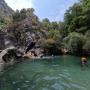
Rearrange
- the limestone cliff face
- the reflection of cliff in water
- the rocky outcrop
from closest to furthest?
the rocky outcrop → the reflection of cliff in water → the limestone cliff face

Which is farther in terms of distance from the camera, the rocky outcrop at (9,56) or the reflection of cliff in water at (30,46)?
the reflection of cliff in water at (30,46)

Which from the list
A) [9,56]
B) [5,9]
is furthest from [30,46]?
[5,9]

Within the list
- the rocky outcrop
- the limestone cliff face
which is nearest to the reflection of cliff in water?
the rocky outcrop

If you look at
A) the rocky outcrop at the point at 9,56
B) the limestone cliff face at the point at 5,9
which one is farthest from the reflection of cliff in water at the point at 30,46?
the limestone cliff face at the point at 5,9

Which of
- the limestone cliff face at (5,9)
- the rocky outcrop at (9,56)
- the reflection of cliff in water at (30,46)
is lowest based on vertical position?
the rocky outcrop at (9,56)

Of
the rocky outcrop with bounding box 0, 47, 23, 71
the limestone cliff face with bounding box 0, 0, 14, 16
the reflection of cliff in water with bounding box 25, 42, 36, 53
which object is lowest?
the rocky outcrop with bounding box 0, 47, 23, 71

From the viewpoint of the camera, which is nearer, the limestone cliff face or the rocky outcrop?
the rocky outcrop

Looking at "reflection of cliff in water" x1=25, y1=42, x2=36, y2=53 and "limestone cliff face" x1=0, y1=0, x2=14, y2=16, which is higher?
"limestone cliff face" x1=0, y1=0, x2=14, y2=16

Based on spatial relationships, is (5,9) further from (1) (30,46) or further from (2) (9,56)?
(2) (9,56)

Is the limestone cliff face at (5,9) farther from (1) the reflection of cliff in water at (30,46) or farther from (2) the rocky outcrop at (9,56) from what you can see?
(2) the rocky outcrop at (9,56)

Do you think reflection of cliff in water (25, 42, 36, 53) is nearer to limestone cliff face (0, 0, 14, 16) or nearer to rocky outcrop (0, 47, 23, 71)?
rocky outcrop (0, 47, 23, 71)

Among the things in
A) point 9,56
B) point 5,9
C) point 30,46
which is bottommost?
point 9,56

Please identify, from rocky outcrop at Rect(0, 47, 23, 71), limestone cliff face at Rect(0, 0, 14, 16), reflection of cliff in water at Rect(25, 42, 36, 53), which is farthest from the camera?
limestone cliff face at Rect(0, 0, 14, 16)

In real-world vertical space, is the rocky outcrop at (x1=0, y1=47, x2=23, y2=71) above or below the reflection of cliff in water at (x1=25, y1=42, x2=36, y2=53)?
below
